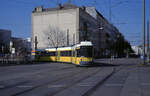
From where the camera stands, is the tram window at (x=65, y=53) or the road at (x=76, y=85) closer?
the road at (x=76, y=85)

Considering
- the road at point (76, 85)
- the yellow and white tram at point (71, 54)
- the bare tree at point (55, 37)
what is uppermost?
the bare tree at point (55, 37)

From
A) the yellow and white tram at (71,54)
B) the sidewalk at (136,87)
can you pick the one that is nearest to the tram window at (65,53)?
the yellow and white tram at (71,54)

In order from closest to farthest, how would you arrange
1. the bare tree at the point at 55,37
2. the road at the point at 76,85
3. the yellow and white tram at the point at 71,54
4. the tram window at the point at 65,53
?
the road at the point at 76,85
the yellow and white tram at the point at 71,54
the tram window at the point at 65,53
the bare tree at the point at 55,37

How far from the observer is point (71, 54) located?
30.6m

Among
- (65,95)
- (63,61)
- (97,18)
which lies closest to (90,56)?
(63,61)

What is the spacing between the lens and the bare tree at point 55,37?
61.4 m

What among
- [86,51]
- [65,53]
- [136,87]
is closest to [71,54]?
[65,53]

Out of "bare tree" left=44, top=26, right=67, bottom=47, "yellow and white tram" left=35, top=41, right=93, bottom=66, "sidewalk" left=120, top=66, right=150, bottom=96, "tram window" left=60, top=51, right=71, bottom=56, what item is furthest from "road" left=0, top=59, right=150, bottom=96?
"bare tree" left=44, top=26, right=67, bottom=47

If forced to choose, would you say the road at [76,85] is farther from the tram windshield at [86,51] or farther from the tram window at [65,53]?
the tram window at [65,53]

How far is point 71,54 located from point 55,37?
32066mm

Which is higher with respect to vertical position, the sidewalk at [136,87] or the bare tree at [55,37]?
the bare tree at [55,37]

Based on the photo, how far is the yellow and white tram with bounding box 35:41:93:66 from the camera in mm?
25406

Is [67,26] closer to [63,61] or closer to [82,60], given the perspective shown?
[63,61]

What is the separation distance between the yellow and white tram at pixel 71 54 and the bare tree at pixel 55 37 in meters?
19.3
